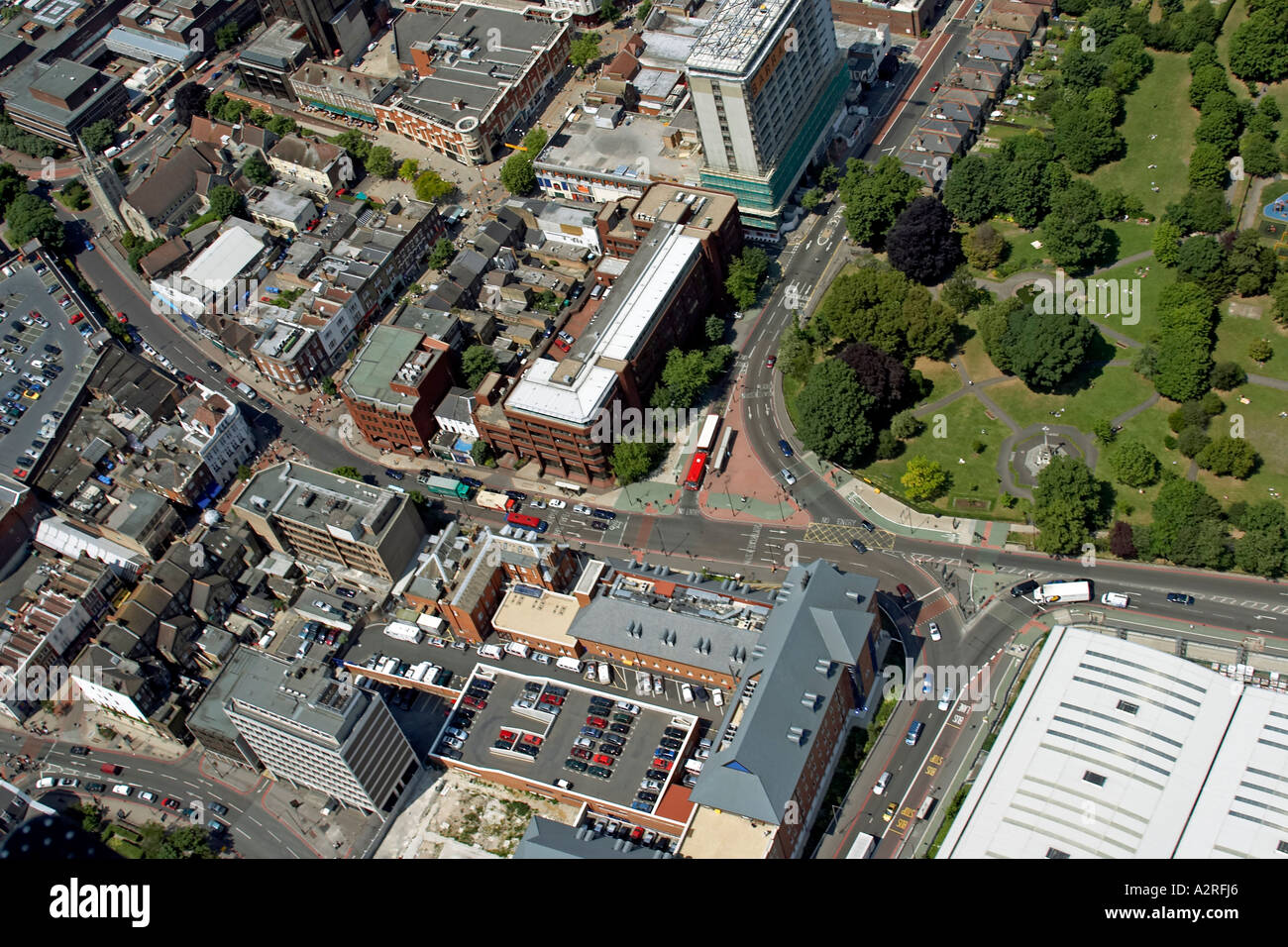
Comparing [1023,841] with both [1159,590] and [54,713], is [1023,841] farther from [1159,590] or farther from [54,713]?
[54,713]

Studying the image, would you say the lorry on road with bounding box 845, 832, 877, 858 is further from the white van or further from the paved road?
the paved road

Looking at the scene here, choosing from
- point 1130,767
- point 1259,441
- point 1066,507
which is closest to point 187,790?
point 1130,767

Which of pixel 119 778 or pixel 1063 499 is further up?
pixel 1063 499

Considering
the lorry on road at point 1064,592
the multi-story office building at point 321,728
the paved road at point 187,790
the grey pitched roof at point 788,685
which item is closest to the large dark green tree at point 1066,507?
the lorry on road at point 1064,592

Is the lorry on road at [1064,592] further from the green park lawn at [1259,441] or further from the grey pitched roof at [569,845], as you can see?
the grey pitched roof at [569,845]

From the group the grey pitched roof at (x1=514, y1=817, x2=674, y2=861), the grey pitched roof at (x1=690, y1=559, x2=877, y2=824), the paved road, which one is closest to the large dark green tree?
the grey pitched roof at (x1=690, y1=559, x2=877, y2=824)
